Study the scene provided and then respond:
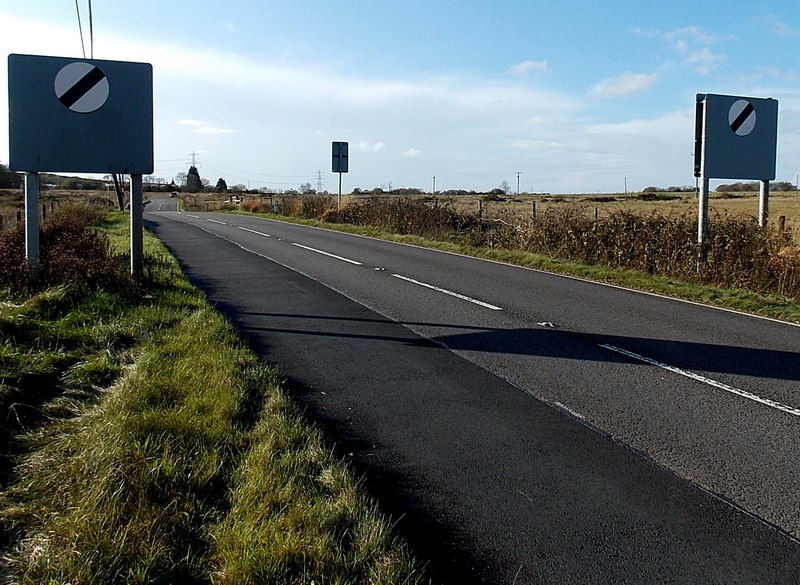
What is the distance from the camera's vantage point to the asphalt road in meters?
3.90

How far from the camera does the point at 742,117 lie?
15461 millimetres

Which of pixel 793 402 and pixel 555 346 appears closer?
pixel 793 402

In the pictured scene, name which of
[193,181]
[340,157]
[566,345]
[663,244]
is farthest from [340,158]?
[193,181]

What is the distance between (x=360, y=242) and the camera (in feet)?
81.9

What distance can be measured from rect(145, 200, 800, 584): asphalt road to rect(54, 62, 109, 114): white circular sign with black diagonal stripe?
11.2ft

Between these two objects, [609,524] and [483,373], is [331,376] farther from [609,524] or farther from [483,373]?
[609,524]

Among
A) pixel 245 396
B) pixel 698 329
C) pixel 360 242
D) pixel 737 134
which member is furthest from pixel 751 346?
pixel 360 242

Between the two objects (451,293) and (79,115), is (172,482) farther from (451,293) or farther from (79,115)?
(451,293)

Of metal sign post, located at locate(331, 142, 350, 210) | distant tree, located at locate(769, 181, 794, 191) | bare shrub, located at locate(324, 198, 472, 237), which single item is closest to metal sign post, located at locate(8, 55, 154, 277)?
bare shrub, located at locate(324, 198, 472, 237)

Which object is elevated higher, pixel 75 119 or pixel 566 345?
pixel 75 119

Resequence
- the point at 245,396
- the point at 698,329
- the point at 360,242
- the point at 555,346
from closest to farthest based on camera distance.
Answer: the point at 245,396 < the point at 555,346 < the point at 698,329 < the point at 360,242

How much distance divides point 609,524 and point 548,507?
0.36m

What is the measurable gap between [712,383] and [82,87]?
29.0 ft

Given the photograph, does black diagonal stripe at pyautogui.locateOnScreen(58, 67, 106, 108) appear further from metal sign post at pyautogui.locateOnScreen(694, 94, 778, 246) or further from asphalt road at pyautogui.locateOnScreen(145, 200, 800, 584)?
metal sign post at pyautogui.locateOnScreen(694, 94, 778, 246)
